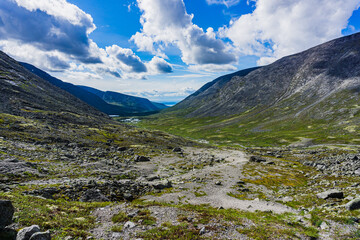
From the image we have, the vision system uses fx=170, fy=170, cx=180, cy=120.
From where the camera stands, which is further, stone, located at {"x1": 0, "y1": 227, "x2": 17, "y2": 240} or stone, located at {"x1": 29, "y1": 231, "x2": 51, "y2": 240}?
stone, located at {"x1": 0, "y1": 227, "x2": 17, "y2": 240}

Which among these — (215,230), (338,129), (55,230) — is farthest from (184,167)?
(338,129)

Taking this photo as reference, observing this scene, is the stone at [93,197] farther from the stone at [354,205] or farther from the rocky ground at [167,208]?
the stone at [354,205]

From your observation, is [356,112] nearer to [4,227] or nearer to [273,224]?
[273,224]

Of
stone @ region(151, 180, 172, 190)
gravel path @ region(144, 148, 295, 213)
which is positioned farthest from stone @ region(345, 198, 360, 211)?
stone @ region(151, 180, 172, 190)

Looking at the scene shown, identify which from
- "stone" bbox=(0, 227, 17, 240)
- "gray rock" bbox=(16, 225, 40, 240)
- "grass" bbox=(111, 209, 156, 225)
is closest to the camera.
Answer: "gray rock" bbox=(16, 225, 40, 240)

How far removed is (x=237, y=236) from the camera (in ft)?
51.7

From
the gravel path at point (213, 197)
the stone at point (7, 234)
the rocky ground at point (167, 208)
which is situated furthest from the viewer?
the gravel path at point (213, 197)

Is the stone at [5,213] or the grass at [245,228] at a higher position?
the stone at [5,213]

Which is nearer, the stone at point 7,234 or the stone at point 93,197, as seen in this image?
the stone at point 7,234

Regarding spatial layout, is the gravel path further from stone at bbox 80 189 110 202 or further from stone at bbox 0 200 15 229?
stone at bbox 0 200 15 229

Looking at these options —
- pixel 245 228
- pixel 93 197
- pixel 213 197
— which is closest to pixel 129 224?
pixel 245 228

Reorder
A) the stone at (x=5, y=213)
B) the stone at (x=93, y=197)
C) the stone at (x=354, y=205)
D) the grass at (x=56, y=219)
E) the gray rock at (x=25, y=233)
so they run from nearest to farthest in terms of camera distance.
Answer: the gray rock at (x=25, y=233), the stone at (x=5, y=213), the grass at (x=56, y=219), the stone at (x=354, y=205), the stone at (x=93, y=197)

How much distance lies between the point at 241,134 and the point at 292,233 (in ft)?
631

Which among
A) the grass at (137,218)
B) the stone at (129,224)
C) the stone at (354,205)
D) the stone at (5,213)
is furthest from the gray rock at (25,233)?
the stone at (354,205)
